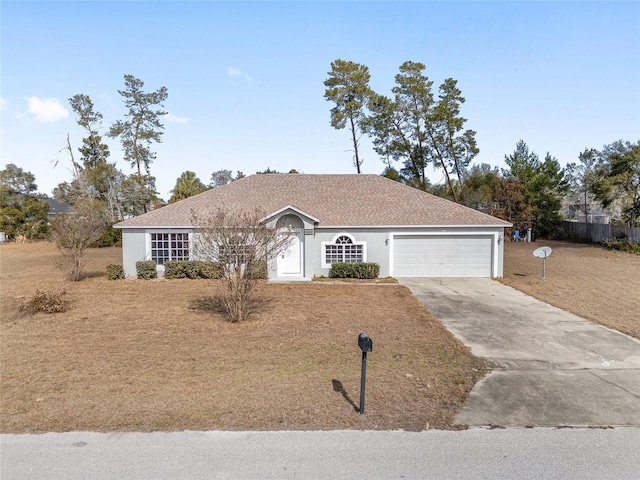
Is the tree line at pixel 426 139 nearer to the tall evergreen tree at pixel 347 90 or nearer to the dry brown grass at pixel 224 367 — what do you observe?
the tall evergreen tree at pixel 347 90

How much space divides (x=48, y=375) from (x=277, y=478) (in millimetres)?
5090

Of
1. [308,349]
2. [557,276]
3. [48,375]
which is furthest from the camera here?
[557,276]

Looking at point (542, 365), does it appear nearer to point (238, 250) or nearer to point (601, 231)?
point (238, 250)

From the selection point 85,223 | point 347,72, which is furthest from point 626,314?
point 347,72

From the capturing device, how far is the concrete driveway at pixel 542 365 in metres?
5.58

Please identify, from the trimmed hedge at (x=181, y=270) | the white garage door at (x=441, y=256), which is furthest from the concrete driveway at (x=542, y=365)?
the trimmed hedge at (x=181, y=270)

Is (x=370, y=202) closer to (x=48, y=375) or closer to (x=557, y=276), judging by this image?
(x=557, y=276)

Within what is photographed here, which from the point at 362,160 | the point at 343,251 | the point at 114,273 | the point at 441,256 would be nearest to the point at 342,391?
the point at 343,251

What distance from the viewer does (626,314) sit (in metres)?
11.5

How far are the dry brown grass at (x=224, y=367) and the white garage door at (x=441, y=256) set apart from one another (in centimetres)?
551

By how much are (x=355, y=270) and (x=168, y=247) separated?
29.1 ft

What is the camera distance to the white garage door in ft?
61.1

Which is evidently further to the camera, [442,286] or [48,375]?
[442,286]

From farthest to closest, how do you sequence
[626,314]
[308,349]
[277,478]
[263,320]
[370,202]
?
[370,202], [626,314], [263,320], [308,349], [277,478]
